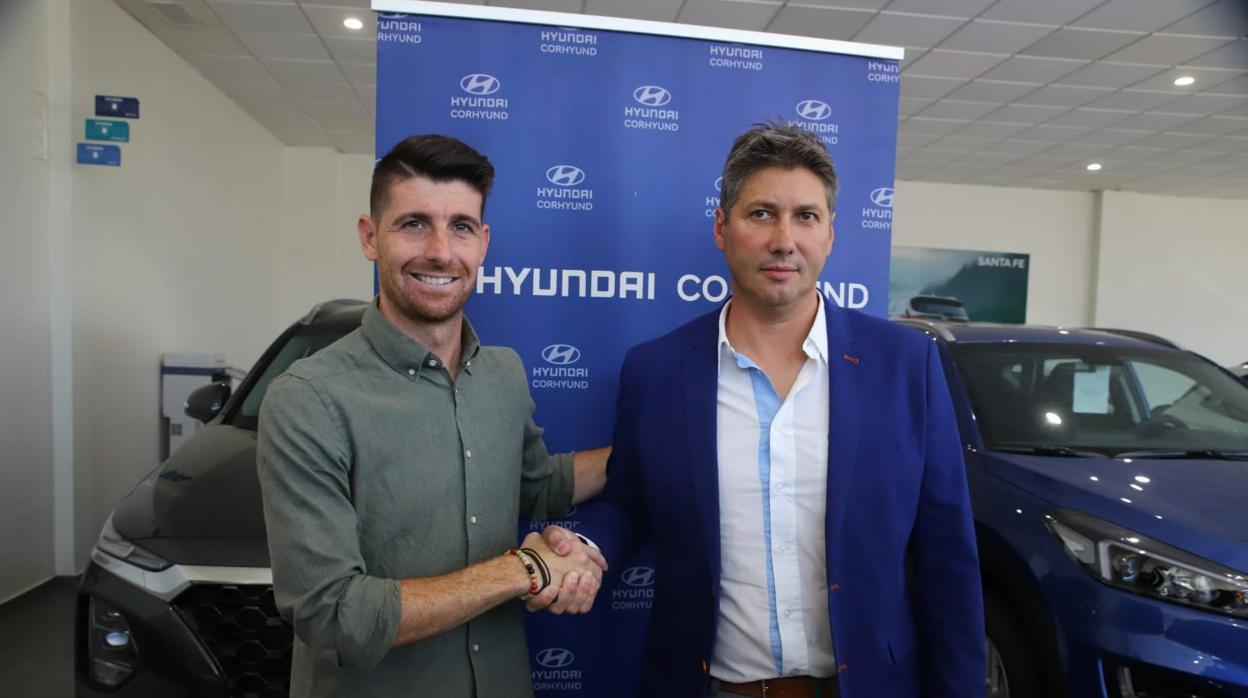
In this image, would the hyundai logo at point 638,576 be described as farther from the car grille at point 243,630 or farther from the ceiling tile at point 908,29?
the ceiling tile at point 908,29

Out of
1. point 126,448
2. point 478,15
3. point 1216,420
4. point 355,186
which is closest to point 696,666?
point 478,15

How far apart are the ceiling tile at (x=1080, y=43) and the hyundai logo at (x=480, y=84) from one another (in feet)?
17.4

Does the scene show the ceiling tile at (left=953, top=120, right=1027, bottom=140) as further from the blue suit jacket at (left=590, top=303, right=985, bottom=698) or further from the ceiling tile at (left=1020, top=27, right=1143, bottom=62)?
the blue suit jacket at (left=590, top=303, right=985, bottom=698)

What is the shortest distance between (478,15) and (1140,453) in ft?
8.32

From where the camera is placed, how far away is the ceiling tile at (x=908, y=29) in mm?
5406

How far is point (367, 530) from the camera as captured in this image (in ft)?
4.33

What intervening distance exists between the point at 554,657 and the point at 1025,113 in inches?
303

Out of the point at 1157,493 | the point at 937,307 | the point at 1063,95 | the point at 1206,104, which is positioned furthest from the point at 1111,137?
the point at 1157,493

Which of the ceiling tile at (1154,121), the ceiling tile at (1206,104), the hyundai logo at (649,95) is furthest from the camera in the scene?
the ceiling tile at (1154,121)

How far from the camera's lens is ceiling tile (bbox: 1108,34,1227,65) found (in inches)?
222

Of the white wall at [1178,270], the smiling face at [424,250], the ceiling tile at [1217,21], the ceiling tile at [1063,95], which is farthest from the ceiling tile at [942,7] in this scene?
the white wall at [1178,270]

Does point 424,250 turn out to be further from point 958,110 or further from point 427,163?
point 958,110

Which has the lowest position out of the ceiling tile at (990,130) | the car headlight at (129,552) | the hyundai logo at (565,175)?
the car headlight at (129,552)

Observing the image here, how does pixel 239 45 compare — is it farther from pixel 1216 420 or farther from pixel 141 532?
pixel 1216 420
